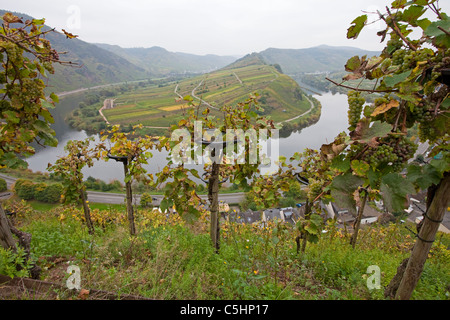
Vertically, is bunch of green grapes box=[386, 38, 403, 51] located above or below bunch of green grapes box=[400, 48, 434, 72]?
above

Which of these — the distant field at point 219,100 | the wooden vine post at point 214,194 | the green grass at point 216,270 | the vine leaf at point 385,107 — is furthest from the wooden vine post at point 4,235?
the distant field at point 219,100

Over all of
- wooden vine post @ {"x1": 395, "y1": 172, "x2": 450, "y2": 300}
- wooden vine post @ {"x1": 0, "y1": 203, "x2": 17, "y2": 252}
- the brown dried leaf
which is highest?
wooden vine post @ {"x1": 395, "y1": 172, "x2": 450, "y2": 300}

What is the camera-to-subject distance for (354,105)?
162cm

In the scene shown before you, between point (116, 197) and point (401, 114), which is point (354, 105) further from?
point (116, 197)

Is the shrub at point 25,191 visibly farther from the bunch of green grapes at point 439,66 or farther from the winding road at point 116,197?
the bunch of green grapes at point 439,66

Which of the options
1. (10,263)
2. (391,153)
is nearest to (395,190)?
(391,153)

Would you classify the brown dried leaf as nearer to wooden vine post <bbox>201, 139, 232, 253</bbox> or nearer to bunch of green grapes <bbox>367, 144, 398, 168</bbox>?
wooden vine post <bbox>201, 139, 232, 253</bbox>

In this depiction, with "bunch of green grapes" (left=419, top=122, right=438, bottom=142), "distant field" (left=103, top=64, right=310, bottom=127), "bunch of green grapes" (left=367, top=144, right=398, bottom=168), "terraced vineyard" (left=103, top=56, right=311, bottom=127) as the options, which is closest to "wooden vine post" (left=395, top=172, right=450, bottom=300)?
"bunch of green grapes" (left=419, top=122, right=438, bottom=142)

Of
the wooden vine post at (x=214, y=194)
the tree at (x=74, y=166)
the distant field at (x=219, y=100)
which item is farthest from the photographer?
the distant field at (x=219, y=100)

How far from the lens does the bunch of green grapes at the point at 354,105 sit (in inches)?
63.0

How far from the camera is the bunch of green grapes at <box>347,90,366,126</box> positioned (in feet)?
5.25

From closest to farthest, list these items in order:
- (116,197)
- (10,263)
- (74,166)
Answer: (10,263) < (74,166) < (116,197)

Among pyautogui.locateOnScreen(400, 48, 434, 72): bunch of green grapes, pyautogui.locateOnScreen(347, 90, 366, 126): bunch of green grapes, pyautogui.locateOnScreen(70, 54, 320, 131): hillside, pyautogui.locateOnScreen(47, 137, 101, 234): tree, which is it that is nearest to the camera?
pyautogui.locateOnScreen(400, 48, 434, 72): bunch of green grapes
